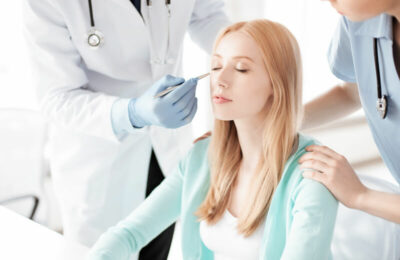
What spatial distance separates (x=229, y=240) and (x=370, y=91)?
532mm

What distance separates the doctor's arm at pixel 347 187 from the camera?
3.39 ft

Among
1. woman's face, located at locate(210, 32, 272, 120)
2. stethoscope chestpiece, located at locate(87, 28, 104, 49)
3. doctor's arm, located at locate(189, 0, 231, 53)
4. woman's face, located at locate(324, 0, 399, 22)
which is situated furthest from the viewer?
doctor's arm, located at locate(189, 0, 231, 53)

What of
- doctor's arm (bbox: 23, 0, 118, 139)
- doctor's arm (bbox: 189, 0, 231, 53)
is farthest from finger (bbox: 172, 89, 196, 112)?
doctor's arm (bbox: 189, 0, 231, 53)

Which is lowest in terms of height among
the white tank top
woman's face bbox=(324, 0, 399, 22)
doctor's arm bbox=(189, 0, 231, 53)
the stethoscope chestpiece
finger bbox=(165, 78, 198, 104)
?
the white tank top

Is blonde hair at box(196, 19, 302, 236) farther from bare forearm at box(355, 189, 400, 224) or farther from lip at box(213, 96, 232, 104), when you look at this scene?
bare forearm at box(355, 189, 400, 224)

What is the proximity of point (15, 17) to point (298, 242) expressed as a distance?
233cm

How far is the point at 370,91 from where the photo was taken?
121cm

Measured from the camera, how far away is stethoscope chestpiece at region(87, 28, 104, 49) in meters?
1.47

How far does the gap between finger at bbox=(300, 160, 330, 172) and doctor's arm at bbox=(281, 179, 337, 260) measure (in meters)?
0.03

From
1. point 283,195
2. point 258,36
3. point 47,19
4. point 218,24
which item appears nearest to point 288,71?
point 258,36

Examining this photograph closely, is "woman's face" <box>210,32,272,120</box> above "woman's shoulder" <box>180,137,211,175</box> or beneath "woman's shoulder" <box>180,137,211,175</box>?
above

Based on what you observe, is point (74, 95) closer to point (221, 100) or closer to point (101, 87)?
point (101, 87)

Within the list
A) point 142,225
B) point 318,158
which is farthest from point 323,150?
point 142,225

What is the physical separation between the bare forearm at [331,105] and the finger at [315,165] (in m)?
0.38
